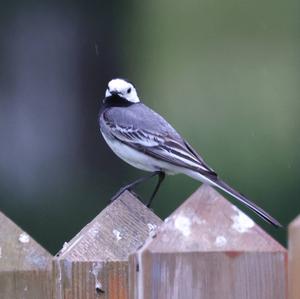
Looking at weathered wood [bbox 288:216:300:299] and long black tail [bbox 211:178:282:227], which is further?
long black tail [bbox 211:178:282:227]

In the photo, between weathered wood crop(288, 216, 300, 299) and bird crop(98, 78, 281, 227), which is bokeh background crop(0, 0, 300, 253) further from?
weathered wood crop(288, 216, 300, 299)

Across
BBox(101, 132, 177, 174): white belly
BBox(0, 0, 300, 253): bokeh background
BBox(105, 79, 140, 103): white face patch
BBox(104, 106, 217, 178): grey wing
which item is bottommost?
BBox(0, 0, 300, 253): bokeh background

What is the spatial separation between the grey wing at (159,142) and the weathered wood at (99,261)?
7.56 feet

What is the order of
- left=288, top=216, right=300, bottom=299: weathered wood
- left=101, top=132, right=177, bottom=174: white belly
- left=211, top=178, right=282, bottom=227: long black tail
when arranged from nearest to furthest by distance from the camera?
left=288, top=216, right=300, bottom=299: weathered wood → left=211, top=178, right=282, bottom=227: long black tail → left=101, top=132, right=177, bottom=174: white belly

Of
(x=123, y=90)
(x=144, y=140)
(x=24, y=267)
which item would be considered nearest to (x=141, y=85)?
(x=123, y=90)

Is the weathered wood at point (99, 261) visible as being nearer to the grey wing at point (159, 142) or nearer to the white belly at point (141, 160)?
the grey wing at point (159, 142)

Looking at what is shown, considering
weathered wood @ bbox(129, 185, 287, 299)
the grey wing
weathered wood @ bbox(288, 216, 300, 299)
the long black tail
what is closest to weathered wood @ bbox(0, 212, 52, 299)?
weathered wood @ bbox(129, 185, 287, 299)

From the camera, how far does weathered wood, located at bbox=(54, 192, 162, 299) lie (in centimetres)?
257

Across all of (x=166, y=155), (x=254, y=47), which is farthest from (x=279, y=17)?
(x=166, y=155)

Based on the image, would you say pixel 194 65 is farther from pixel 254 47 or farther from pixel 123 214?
pixel 123 214

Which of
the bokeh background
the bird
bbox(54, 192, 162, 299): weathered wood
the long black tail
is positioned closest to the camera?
bbox(54, 192, 162, 299): weathered wood

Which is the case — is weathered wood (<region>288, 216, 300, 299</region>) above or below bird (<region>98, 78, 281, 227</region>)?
above

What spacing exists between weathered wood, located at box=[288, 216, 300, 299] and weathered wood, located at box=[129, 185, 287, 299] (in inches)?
0.9

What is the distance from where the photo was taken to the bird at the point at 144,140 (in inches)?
203
